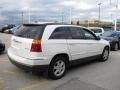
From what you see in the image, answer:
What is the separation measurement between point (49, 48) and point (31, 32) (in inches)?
30.9

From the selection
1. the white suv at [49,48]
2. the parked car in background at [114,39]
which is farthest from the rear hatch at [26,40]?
the parked car in background at [114,39]

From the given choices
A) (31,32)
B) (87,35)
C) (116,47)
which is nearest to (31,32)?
(31,32)

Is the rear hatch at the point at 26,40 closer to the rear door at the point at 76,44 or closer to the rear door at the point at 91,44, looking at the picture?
the rear door at the point at 76,44

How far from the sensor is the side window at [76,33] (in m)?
6.75

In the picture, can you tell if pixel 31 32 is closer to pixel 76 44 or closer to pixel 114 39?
pixel 76 44

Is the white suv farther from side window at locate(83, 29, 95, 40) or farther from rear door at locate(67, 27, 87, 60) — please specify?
side window at locate(83, 29, 95, 40)

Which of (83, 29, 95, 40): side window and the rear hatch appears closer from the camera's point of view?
the rear hatch

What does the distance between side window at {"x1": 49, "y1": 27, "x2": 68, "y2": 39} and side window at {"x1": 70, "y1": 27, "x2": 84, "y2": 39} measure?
32cm

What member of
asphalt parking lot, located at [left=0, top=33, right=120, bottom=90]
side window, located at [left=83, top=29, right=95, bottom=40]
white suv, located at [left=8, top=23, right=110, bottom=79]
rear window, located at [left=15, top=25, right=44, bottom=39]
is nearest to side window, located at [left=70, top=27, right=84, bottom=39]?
white suv, located at [left=8, top=23, right=110, bottom=79]

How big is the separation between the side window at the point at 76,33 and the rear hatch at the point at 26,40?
1.36 metres

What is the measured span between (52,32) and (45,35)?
0.33 m

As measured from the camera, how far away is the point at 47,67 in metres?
5.73

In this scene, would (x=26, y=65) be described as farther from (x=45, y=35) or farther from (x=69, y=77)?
(x=69, y=77)

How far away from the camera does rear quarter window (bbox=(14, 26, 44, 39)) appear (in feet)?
18.6
